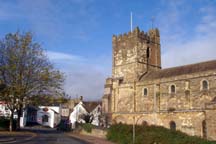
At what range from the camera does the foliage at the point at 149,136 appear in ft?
66.6

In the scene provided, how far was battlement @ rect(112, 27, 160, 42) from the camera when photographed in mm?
52253

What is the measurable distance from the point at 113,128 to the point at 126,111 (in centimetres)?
1711

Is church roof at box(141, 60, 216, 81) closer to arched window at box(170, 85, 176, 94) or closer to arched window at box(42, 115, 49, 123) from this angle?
arched window at box(170, 85, 176, 94)

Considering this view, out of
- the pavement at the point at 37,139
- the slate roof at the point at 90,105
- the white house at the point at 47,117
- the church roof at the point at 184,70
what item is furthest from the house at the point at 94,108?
the pavement at the point at 37,139

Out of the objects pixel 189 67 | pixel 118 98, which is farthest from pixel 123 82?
pixel 189 67

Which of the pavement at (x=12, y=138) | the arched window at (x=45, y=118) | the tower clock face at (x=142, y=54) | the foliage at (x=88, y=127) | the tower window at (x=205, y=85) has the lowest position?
the arched window at (x=45, y=118)

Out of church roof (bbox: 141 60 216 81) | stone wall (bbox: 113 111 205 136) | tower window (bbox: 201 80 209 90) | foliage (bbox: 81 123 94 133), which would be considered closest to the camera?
stone wall (bbox: 113 111 205 136)

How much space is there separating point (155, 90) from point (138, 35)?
13.2 m

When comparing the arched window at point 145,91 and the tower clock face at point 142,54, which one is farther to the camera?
the tower clock face at point 142,54

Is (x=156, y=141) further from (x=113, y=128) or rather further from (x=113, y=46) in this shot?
(x=113, y=46)

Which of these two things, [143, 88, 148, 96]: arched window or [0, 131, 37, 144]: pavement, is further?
[143, 88, 148, 96]: arched window

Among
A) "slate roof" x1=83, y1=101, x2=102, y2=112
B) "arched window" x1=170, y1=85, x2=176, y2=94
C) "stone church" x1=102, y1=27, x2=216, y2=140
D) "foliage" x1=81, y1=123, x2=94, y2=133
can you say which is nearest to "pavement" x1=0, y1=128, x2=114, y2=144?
"stone church" x1=102, y1=27, x2=216, y2=140

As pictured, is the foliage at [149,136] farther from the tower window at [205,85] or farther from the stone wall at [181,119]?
the tower window at [205,85]

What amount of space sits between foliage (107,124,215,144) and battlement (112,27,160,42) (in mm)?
24685
